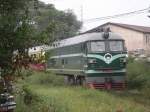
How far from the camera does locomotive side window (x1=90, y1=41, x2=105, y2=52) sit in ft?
71.4

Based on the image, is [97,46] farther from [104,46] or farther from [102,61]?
[102,61]

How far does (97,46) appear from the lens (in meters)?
21.9

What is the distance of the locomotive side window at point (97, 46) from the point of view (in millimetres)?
21750

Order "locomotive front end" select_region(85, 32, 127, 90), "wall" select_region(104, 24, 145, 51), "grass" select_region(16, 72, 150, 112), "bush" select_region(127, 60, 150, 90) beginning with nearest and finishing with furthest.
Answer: "grass" select_region(16, 72, 150, 112) → "locomotive front end" select_region(85, 32, 127, 90) → "bush" select_region(127, 60, 150, 90) → "wall" select_region(104, 24, 145, 51)

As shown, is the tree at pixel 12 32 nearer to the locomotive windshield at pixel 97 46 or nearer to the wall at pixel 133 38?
the locomotive windshield at pixel 97 46

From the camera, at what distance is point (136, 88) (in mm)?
23078

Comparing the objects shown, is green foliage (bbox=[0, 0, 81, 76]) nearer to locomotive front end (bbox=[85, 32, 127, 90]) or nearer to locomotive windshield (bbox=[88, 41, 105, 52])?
locomotive front end (bbox=[85, 32, 127, 90])

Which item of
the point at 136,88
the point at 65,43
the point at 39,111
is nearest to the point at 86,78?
the point at 136,88

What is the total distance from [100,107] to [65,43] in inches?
534

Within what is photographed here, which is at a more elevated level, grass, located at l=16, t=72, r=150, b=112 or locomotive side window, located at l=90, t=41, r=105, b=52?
locomotive side window, located at l=90, t=41, r=105, b=52

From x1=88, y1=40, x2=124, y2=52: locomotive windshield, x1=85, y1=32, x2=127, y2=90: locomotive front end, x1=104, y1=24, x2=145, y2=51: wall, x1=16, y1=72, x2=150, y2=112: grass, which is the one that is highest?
x1=104, y1=24, x2=145, y2=51: wall

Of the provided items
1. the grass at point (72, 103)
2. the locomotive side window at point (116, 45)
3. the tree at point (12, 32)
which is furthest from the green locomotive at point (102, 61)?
the tree at point (12, 32)

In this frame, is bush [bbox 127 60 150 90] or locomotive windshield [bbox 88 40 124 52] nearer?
locomotive windshield [bbox 88 40 124 52]

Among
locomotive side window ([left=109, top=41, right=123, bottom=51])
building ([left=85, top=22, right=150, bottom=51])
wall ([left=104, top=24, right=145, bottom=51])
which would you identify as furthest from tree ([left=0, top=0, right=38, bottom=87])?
wall ([left=104, top=24, right=145, bottom=51])
